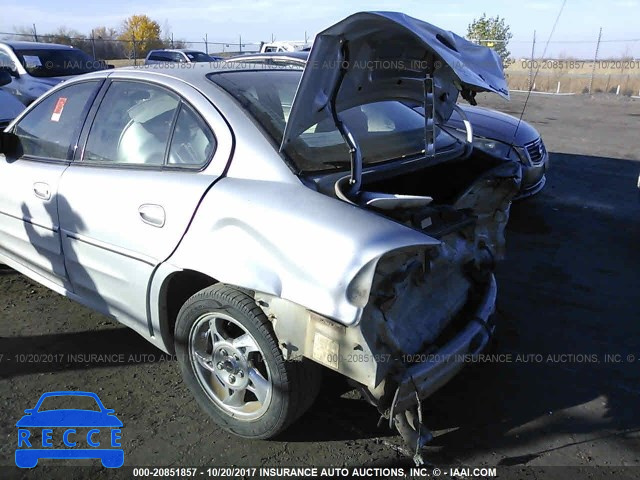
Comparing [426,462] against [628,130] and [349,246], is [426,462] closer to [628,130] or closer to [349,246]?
[349,246]

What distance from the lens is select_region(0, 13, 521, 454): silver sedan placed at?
224cm

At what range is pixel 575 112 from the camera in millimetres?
15305

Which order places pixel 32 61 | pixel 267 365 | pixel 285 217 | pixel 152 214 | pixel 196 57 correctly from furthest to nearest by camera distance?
1. pixel 196 57
2. pixel 32 61
3. pixel 152 214
4. pixel 267 365
5. pixel 285 217

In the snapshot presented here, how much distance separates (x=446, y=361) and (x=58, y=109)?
2.85 metres

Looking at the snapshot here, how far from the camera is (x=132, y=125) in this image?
10.2 feet

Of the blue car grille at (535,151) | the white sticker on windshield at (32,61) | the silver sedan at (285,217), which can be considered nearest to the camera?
the silver sedan at (285,217)

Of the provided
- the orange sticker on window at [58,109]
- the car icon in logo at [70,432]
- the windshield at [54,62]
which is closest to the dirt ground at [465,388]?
the car icon in logo at [70,432]

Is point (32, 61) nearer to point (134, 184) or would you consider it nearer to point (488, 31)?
point (134, 184)

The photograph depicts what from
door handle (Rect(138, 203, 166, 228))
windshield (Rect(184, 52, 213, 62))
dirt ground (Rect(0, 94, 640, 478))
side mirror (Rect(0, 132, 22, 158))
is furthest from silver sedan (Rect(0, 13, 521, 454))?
windshield (Rect(184, 52, 213, 62))

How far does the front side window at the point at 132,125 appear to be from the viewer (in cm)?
293

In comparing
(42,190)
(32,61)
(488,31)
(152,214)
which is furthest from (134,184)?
(488,31)

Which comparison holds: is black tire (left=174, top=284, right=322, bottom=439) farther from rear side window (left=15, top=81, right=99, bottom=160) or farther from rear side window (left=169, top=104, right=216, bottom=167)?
rear side window (left=15, top=81, right=99, bottom=160)

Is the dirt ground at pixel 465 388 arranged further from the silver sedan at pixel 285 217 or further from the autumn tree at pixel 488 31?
the autumn tree at pixel 488 31

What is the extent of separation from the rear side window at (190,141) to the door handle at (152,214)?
0.25m
